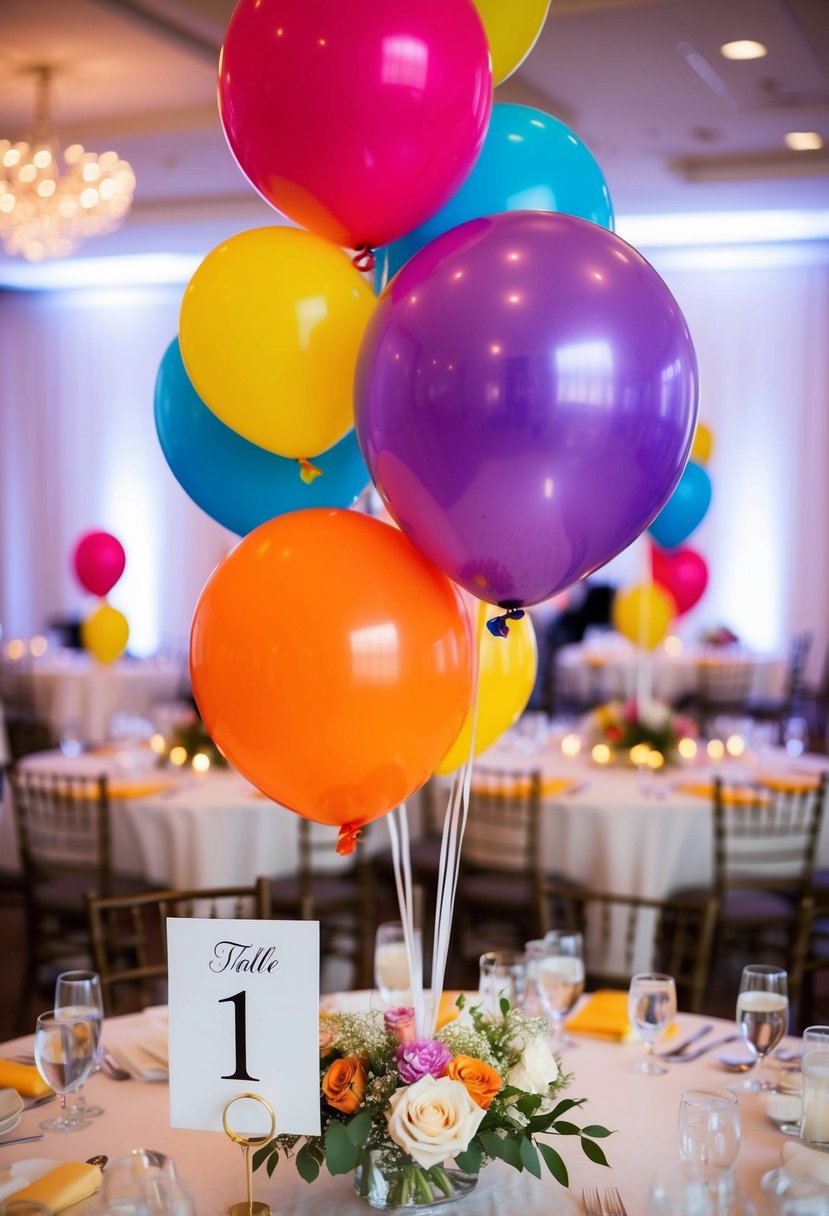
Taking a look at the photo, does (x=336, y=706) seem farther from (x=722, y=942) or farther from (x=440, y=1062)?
(x=722, y=942)

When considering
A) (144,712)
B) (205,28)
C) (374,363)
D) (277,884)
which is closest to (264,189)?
(374,363)

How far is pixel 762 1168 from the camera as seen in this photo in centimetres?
164

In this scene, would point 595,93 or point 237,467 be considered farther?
point 595,93

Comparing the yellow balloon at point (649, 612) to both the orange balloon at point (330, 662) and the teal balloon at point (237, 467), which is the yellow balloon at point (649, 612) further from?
the orange balloon at point (330, 662)

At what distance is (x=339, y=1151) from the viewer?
142cm

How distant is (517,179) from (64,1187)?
52.7 inches

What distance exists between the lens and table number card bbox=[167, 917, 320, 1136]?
1.46 metres

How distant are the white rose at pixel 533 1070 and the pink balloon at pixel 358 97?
3.30ft

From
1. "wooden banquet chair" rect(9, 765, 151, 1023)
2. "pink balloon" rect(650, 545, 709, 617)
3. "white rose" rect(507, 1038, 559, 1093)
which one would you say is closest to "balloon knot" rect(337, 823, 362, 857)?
"white rose" rect(507, 1038, 559, 1093)

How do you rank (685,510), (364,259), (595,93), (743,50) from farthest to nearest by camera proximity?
(595,93), (743,50), (685,510), (364,259)

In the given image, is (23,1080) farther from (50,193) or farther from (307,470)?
(50,193)

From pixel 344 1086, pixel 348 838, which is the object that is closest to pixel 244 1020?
pixel 344 1086

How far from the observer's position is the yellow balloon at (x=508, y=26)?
1.71 meters

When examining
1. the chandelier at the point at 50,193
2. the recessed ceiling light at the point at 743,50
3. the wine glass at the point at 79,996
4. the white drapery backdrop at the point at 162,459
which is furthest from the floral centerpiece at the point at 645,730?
the white drapery backdrop at the point at 162,459
